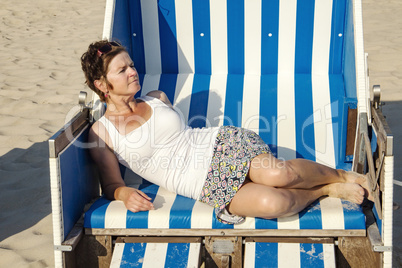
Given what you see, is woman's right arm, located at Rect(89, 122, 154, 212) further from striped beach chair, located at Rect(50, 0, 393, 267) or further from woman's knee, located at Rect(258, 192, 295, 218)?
woman's knee, located at Rect(258, 192, 295, 218)

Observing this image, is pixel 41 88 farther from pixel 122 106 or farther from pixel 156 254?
pixel 156 254

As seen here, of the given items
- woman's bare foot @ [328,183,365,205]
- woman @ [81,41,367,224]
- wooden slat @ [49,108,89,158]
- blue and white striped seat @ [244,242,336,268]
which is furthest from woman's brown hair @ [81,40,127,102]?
woman's bare foot @ [328,183,365,205]

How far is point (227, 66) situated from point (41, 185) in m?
1.62

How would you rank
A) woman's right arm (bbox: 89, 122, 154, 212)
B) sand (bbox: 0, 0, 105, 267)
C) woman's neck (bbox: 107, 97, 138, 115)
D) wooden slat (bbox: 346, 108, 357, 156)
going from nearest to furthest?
woman's right arm (bbox: 89, 122, 154, 212)
woman's neck (bbox: 107, 97, 138, 115)
wooden slat (bbox: 346, 108, 357, 156)
sand (bbox: 0, 0, 105, 267)

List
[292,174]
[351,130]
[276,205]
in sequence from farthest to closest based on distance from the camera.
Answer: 1. [351,130]
2. [292,174]
3. [276,205]

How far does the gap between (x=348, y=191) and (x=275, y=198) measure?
44 cm

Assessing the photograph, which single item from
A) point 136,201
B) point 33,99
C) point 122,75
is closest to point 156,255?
point 136,201

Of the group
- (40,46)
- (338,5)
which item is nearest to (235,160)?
(338,5)

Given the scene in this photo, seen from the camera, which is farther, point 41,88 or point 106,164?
point 41,88

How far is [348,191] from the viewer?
2.61m

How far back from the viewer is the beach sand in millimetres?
3242

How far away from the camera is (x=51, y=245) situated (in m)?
3.07

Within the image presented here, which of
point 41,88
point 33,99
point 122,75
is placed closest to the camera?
point 122,75

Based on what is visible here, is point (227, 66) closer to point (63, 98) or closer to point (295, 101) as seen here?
point (295, 101)
